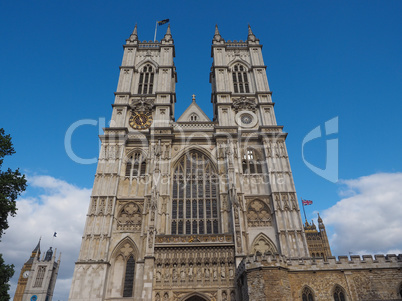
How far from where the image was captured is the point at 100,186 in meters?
26.0

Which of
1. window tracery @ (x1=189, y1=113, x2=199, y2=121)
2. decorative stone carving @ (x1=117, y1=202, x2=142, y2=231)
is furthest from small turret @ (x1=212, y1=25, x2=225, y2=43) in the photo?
decorative stone carving @ (x1=117, y1=202, x2=142, y2=231)

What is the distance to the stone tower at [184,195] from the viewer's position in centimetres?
2177

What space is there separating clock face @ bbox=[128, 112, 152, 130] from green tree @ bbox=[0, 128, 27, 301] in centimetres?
1388

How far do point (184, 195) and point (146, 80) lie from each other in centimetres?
1554

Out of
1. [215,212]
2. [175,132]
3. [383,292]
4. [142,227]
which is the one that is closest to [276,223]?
[215,212]

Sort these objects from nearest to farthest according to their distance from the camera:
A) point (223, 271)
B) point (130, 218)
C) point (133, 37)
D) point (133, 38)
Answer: point (223, 271) → point (130, 218) → point (133, 38) → point (133, 37)

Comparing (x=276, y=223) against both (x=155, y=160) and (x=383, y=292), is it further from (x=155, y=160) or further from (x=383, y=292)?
(x=155, y=160)

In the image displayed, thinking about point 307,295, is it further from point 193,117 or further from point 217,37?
point 217,37

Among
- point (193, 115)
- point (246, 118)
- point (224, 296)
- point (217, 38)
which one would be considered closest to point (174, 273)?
point (224, 296)

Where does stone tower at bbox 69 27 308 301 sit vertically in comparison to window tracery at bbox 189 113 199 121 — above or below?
below

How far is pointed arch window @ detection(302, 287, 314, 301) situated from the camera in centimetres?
1752

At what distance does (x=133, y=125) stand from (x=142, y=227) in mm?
11351

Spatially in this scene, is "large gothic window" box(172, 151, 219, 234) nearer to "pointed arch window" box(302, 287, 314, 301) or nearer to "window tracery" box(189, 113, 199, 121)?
"window tracery" box(189, 113, 199, 121)

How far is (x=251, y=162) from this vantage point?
93.4 ft
